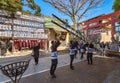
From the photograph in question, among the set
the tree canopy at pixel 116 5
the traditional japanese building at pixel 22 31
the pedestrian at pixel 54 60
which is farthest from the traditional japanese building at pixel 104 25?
the pedestrian at pixel 54 60

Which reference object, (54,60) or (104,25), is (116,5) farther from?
(54,60)

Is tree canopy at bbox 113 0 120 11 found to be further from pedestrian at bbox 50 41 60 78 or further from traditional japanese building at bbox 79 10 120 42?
pedestrian at bbox 50 41 60 78

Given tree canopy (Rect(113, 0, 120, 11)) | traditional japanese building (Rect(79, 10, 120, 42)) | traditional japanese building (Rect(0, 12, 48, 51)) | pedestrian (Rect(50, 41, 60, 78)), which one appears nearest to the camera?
pedestrian (Rect(50, 41, 60, 78))

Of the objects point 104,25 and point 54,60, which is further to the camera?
point 104,25

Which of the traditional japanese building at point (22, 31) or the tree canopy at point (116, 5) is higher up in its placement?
the tree canopy at point (116, 5)

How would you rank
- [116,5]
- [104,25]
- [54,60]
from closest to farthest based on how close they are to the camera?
[54,60] → [104,25] → [116,5]

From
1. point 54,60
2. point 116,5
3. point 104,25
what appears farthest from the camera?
point 116,5

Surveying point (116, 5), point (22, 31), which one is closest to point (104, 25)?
point (22, 31)

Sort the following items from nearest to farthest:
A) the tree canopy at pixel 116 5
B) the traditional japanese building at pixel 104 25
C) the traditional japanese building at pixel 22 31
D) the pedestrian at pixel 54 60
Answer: the pedestrian at pixel 54 60 < the traditional japanese building at pixel 104 25 < the traditional japanese building at pixel 22 31 < the tree canopy at pixel 116 5

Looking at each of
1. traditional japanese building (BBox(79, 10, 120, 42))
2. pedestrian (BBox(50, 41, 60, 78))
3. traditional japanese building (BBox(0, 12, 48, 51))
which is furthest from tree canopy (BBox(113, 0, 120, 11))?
pedestrian (BBox(50, 41, 60, 78))

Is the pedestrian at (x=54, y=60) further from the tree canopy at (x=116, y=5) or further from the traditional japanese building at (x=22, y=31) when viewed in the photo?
the tree canopy at (x=116, y=5)

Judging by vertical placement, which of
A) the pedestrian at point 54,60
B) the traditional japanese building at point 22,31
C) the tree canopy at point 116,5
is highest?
the tree canopy at point 116,5

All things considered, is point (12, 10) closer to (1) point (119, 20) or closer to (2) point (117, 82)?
(1) point (119, 20)

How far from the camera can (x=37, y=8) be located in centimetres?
2858
